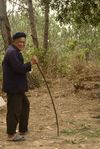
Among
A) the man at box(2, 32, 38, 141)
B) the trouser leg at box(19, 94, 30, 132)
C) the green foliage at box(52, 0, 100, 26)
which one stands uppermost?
the green foliage at box(52, 0, 100, 26)

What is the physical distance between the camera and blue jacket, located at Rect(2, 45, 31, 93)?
7371mm

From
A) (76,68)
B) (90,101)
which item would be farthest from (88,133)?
(76,68)

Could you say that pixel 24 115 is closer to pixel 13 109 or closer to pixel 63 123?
pixel 13 109

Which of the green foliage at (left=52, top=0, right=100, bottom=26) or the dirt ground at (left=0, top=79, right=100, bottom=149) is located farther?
the green foliage at (left=52, top=0, right=100, bottom=26)

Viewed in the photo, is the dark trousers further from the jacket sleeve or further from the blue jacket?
the jacket sleeve

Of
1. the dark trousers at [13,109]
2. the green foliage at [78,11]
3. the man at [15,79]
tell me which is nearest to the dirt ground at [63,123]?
the dark trousers at [13,109]

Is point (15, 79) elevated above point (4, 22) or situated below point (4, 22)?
below

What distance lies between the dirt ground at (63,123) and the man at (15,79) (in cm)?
40

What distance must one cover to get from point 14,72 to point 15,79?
122 millimetres

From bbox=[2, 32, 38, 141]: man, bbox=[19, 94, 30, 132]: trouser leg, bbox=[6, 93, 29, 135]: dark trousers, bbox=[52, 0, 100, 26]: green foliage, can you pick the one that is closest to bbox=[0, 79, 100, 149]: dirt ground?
bbox=[19, 94, 30, 132]: trouser leg

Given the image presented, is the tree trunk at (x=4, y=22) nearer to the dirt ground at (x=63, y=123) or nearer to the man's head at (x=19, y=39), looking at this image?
the dirt ground at (x=63, y=123)

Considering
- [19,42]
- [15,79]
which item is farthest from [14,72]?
[19,42]

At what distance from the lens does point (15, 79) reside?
7473 mm

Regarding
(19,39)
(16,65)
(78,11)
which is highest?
(19,39)
